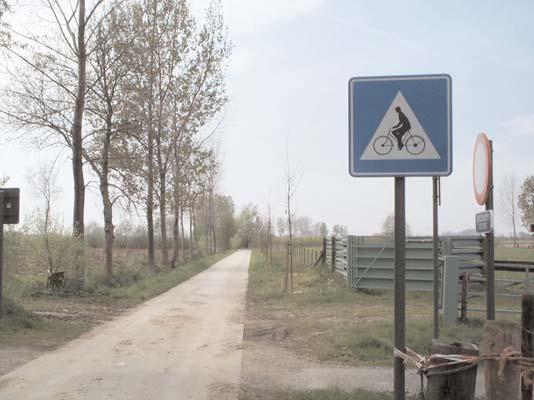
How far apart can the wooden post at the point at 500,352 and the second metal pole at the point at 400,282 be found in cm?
57

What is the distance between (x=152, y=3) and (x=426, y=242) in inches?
675

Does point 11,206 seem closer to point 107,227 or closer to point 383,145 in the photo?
point 383,145

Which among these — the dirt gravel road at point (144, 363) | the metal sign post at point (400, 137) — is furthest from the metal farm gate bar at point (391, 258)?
the metal sign post at point (400, 137)

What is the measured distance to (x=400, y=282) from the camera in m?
4.03

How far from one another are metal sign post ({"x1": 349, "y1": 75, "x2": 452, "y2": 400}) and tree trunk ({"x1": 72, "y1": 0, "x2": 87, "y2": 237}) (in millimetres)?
15227

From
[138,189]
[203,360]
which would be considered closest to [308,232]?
[138,189]

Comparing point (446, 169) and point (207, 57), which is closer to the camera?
point (446, 169)

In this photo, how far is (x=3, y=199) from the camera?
11.1 meters

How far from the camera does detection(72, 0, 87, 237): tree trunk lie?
704 inches

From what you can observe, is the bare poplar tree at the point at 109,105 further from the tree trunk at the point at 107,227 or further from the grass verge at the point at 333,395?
the grass verge at the point at 333,395

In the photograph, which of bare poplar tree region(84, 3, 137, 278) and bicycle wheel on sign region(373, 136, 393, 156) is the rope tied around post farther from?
bare poplar tree region(84, 3, 137, 278)

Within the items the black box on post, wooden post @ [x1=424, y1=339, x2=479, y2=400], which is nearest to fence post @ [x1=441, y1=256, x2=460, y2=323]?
wooden post @ [x1=424, y1=339, x2=479, y2=400]

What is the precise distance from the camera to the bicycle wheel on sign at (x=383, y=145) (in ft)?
13.4

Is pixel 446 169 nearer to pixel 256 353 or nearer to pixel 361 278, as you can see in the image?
pixel 256 353
